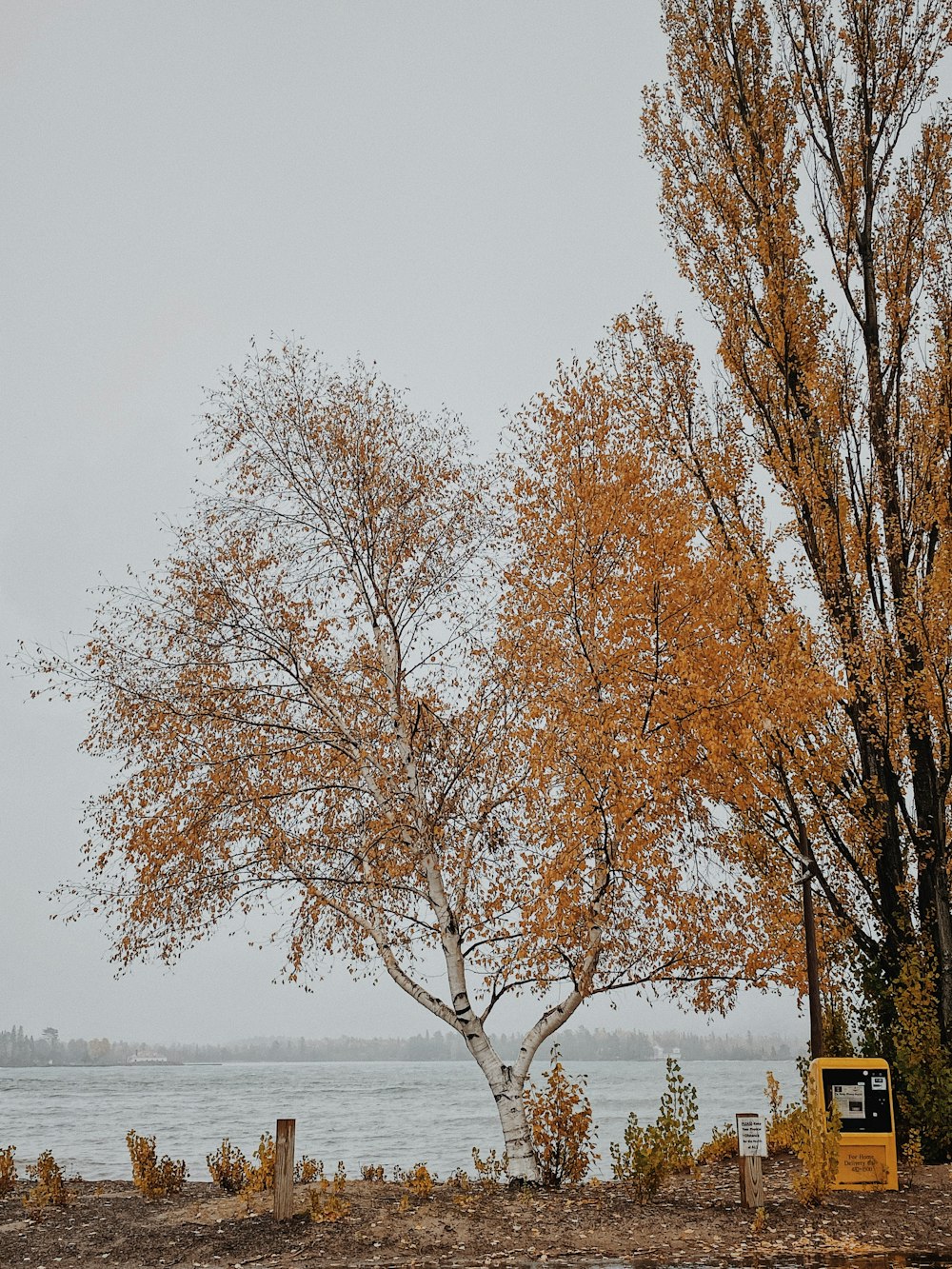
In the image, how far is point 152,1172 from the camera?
972cm

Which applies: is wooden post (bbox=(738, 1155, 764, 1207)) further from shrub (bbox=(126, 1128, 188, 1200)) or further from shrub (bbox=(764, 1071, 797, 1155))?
shrub (bbox=(126, 1128, 188, 1200))

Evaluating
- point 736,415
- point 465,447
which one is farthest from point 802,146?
point 465,447

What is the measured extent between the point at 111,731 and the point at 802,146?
11.5 meters

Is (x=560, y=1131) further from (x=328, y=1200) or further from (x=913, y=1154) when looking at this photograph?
(x=913, y=1154)

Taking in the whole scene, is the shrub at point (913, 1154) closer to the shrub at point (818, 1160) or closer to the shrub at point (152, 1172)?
the shrub at point (818, 1160)

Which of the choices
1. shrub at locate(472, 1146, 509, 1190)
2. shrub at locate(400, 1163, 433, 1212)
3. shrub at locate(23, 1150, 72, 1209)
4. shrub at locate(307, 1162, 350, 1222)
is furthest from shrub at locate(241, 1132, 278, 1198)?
shrub at locate(472, 1146, 509, 1190)

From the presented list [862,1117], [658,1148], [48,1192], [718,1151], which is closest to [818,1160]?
[862,1117]

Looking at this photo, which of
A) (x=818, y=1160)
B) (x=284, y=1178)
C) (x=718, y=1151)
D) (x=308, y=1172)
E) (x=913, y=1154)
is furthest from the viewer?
(x=718, y=1151)

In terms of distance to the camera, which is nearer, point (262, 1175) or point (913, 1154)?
point (262, 1175)

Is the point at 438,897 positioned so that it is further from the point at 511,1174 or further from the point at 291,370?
the point at 291,370

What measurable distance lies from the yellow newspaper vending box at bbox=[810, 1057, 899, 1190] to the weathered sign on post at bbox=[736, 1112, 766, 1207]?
953 mm

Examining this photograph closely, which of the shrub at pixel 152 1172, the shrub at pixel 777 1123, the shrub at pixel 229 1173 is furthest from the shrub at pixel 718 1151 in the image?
the shrub at pixel 152 1172

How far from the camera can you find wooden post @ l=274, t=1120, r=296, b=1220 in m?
8.52

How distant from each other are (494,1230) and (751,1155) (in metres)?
2.25
